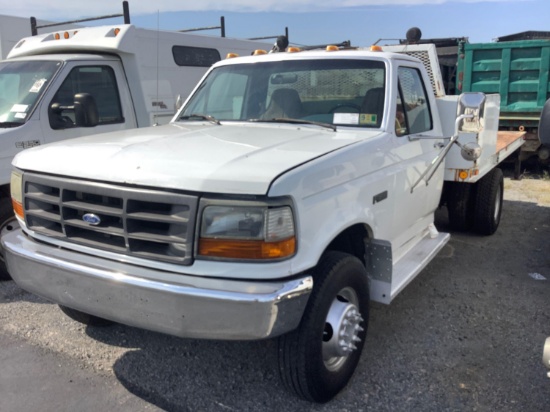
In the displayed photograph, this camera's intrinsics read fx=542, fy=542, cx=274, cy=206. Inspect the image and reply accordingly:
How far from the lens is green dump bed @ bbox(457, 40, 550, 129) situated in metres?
10.2

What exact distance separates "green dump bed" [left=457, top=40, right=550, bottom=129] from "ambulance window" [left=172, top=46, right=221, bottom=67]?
5709mm

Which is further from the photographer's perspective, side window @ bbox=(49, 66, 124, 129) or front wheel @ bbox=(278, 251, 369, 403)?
side window @ bbox=(49, 66, 124, 129)

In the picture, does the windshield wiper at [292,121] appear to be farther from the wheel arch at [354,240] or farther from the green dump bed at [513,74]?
the green dump bed at [513,74]

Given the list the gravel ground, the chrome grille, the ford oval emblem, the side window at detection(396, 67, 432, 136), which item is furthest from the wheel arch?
the ford oval emblem

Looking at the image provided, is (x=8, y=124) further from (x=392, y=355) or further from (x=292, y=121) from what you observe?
(x=392, y=355)

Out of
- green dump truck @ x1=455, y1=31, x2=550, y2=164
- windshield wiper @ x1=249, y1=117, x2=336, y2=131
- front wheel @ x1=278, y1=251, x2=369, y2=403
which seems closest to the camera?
front wheel @ x1=278, y1=251, x2=369, y2=403

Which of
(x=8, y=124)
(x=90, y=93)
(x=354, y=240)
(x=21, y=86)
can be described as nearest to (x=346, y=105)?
(x=354, y=240)

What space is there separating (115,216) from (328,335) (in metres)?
1.35

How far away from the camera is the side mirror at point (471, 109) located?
3.85m

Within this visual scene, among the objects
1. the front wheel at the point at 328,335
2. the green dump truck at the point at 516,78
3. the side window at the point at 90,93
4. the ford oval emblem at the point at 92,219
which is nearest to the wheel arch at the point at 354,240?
the front wheel at the point at 328,335

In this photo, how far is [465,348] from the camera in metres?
3.79

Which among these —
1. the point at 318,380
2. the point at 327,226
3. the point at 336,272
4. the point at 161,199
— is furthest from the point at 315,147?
the point at 318,380

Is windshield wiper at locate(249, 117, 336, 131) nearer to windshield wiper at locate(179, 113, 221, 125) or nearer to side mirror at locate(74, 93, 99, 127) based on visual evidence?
windshield wiper at locate(179, 113, 221, 125)

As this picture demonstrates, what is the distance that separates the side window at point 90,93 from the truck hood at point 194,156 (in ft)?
6.07
